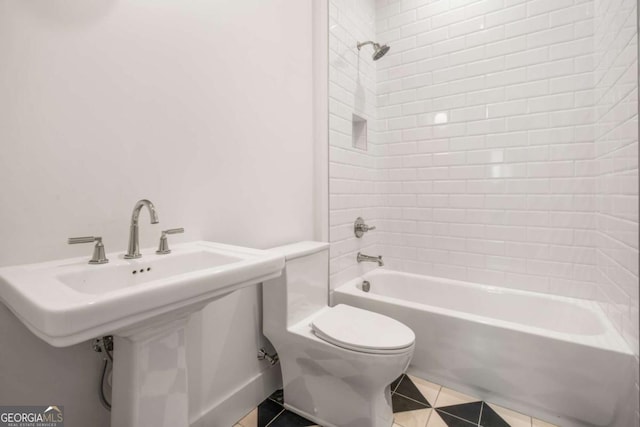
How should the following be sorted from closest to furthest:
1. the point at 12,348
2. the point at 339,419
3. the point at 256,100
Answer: the point at 12,348 → the point at 339,419 → the point at 256,100

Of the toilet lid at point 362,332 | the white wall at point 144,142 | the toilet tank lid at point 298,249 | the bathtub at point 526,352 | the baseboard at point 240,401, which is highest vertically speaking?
the white wall at point 144,142

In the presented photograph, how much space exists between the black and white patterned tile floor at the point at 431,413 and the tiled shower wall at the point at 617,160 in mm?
516

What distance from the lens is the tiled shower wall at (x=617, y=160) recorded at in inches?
46.4

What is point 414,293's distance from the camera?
2246 millimetres

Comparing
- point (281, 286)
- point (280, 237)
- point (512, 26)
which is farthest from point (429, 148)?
point (281, 286)

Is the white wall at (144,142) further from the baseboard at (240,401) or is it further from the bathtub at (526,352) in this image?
the bathtub at (526,352)

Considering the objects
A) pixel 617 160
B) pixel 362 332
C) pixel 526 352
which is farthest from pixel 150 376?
pixel 617 160

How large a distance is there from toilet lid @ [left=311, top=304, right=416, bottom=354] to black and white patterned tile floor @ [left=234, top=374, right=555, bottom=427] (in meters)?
0.46

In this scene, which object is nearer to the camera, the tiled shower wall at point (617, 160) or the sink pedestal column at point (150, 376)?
the sink pedestal column at point (150, 376)

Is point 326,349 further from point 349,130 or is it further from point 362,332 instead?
point 349,130

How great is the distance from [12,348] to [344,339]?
3.44 ft

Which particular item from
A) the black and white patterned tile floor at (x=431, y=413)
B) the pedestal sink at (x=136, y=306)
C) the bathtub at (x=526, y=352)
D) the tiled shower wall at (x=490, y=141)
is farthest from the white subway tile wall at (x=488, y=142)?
the pedestal sink at (x=136, y=306)

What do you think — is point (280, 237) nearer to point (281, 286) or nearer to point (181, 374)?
point (281, 286)

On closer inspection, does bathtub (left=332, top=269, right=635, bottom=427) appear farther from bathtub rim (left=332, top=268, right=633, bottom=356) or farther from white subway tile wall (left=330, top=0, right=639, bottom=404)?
white subway tile wall (left=330, top=0, right=639, bottom=404)
